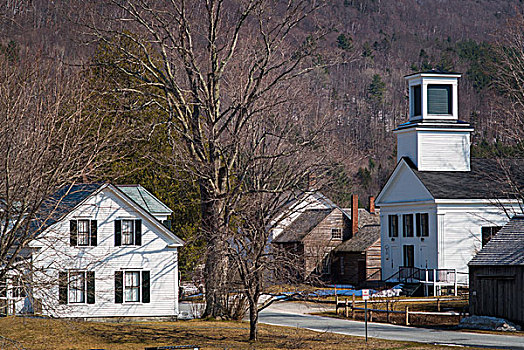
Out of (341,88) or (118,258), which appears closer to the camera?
(118,258)

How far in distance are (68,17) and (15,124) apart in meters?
16.7

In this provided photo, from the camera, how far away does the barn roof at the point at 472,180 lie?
55.8 metres

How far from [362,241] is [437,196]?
13.2 meters

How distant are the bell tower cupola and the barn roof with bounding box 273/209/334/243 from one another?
11857mm

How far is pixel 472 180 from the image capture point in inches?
2307

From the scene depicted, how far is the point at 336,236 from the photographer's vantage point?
7081 centimetres

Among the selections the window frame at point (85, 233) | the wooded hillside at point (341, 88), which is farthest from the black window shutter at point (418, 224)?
the window frame at point (85, 233)

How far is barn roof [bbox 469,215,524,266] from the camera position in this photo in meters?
37.3

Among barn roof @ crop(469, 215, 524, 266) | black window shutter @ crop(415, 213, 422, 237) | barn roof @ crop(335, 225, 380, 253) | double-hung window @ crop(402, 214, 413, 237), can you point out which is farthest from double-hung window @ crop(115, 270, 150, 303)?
barn roof @ crop(335, 225, 380, 253)

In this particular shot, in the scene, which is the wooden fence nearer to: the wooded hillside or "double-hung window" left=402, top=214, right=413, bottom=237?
the wooded hillside

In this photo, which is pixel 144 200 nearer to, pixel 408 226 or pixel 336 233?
pixel 408 226

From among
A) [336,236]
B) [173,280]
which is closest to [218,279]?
[173,280]

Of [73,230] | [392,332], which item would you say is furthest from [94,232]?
[392,332]

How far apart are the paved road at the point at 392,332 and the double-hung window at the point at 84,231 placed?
9.38 meters
